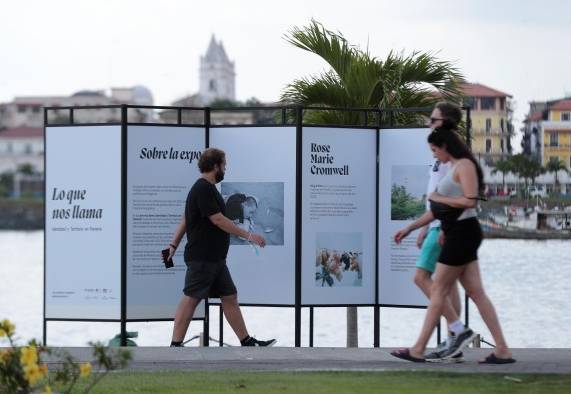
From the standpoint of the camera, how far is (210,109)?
43.6 ft

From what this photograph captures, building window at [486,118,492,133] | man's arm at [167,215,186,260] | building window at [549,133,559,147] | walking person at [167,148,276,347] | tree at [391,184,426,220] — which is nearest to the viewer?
walking person at [167,148,276,347]

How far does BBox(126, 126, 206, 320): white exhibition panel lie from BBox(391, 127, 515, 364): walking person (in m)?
3.34

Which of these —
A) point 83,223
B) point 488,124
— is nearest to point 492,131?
point 488,124

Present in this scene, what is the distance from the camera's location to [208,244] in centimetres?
1198

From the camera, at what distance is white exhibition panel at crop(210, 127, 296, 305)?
1336 cm

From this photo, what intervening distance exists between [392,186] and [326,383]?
445cm

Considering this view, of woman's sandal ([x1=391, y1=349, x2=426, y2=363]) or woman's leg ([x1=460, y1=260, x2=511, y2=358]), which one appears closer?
woman's leg ([x1=460, y1=260, x2=511, y2=358])

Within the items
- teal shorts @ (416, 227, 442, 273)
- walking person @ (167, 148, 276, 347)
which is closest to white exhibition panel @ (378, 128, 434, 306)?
walking person @ (167, 148, 276, 347)

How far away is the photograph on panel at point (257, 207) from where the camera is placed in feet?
43.9

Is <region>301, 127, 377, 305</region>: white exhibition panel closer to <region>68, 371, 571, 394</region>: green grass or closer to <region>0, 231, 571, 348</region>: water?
<region>68, 371, 571, 394</region>: green grass

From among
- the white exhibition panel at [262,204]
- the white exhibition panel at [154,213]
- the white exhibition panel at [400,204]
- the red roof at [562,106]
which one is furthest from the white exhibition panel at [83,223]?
the red roof at [562,106]

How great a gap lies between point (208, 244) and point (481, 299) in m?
2.54

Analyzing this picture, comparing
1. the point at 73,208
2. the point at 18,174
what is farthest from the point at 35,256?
the point at 18,174

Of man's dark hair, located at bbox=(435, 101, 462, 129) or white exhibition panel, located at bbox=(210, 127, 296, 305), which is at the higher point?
man's dark hair, located at bbox=(435, 101, 462, 129)
